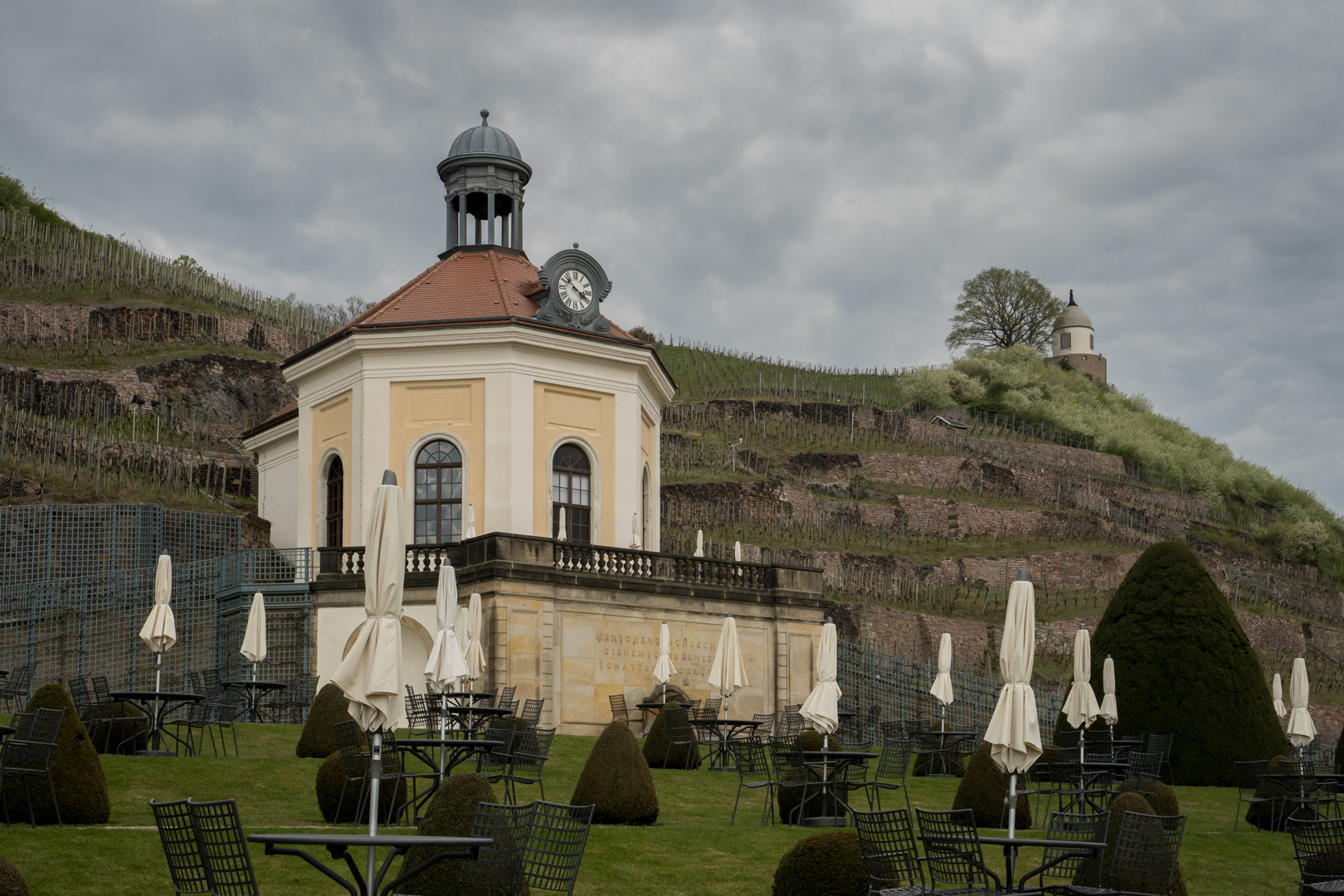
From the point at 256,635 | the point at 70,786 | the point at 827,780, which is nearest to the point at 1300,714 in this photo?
the point at 827,780

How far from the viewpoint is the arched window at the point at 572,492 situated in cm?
3084

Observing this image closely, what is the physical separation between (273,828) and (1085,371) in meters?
91.9

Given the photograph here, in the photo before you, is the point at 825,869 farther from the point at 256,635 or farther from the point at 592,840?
the point at 256,635

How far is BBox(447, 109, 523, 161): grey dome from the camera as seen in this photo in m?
35.5

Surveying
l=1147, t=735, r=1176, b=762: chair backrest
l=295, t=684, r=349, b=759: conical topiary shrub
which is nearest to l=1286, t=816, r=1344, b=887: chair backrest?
l=1147, t=735, r=1176, b=762: chair backrest

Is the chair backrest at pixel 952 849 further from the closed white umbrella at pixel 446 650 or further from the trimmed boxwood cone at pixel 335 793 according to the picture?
the closed white umbrella at pixel 446 650

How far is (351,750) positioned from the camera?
14.4m

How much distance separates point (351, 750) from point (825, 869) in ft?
19.3

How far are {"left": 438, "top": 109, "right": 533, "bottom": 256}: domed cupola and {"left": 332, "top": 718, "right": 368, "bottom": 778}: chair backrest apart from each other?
2267 centimetres

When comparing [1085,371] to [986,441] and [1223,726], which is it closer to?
[986,441]

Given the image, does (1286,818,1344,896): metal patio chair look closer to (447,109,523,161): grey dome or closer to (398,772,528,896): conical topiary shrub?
(398,772,528,896): conical topiary shrub

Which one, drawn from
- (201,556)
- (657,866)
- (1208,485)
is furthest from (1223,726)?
(1208,485)

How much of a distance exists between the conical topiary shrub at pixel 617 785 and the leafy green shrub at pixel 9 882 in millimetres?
8144

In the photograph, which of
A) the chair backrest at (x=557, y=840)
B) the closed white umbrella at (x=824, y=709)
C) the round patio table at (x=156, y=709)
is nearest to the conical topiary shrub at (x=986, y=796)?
the closed white umbrella at (x=824, y=709)
